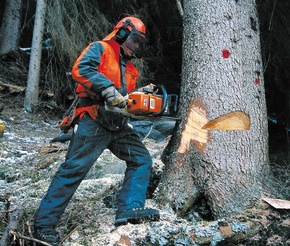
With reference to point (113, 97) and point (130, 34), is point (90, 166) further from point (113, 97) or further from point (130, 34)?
point (130, 34)

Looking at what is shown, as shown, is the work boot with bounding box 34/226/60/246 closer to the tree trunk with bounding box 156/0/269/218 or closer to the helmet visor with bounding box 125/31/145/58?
the tree trunk with bounding box 156/0/269/218

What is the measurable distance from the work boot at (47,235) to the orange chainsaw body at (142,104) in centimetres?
107

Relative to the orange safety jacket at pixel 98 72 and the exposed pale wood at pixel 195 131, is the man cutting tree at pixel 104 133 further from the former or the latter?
the exposed pale wood at pixel 195 131

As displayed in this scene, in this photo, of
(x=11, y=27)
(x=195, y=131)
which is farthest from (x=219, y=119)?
(x=11, y=27)

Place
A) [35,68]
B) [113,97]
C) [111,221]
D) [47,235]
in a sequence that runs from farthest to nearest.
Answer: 1. [35,68]
2. [111,221]
3. [113,97]
4. [47,235]

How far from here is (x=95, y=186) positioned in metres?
4.07

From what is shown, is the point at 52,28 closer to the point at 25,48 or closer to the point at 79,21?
the point at 79,21

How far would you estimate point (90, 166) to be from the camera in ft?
10.4

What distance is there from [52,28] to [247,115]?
20.6ft

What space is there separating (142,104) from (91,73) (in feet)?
1.49

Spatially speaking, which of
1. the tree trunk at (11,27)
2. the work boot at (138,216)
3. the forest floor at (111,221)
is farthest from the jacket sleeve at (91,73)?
the tree trunk at (11,27)

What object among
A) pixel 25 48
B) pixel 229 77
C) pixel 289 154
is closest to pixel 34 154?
Answer: pixel 229 77

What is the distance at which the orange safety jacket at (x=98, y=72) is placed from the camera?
3047 mm

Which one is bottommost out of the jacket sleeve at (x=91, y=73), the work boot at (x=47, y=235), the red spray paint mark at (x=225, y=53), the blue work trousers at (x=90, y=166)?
the work boot at (x=47, y=235)
